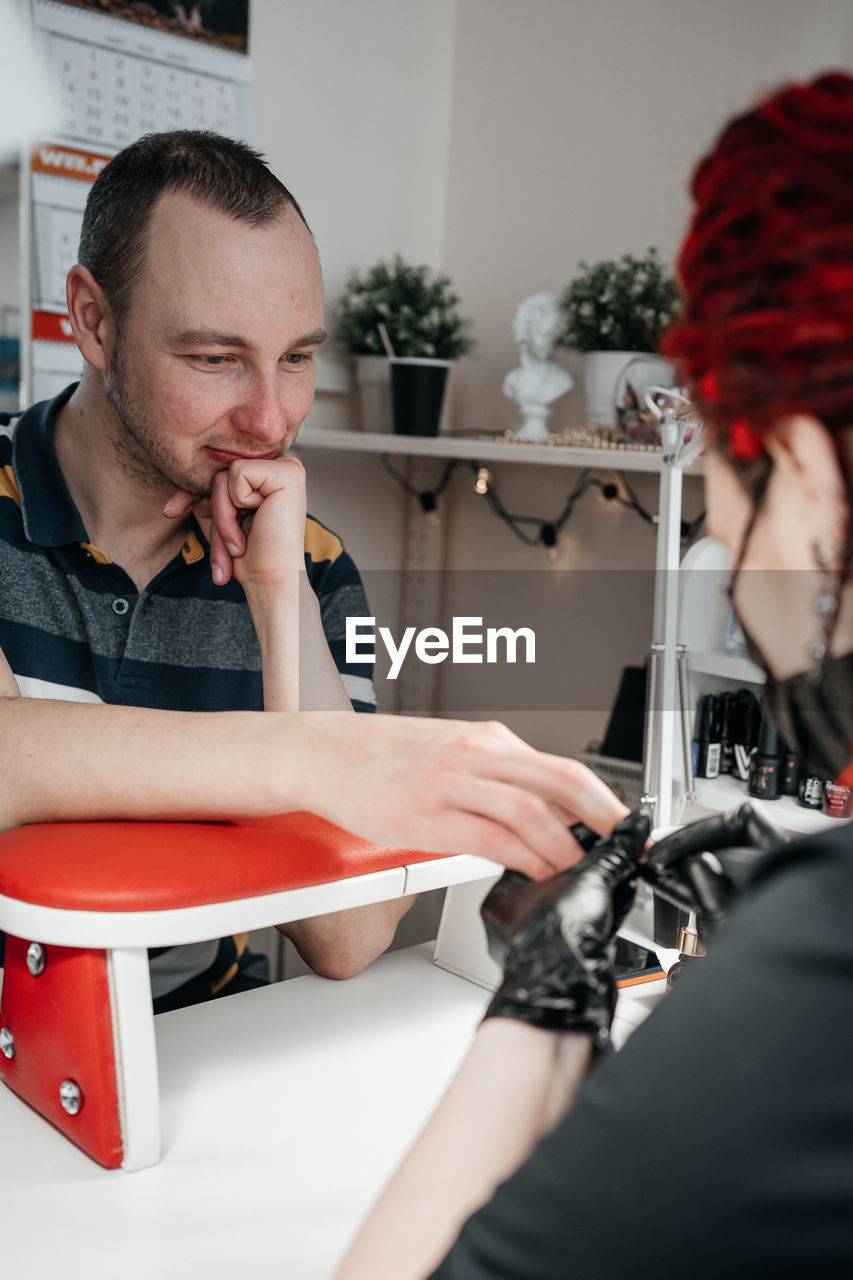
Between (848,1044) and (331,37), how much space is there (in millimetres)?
2349

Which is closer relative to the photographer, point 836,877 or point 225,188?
point 836,877

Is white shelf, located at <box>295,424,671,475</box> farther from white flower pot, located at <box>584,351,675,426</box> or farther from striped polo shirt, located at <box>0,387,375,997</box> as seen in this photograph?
striped polo shirt, located at <box>0,387,375,997</box>

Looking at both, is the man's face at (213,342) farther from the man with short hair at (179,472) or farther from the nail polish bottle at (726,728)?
the nail polish bottle at (726,728)

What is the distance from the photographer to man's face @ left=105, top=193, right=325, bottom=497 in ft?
3.32

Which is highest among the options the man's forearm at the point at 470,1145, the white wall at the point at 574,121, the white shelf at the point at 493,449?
the white wall at the point at 574,121

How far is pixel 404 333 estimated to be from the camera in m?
2.12

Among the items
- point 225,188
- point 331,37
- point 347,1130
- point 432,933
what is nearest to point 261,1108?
point 347,1130

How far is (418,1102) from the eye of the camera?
0.72m

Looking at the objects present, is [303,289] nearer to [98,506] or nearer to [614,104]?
[98,506]

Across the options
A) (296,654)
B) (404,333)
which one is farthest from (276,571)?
(404,333)

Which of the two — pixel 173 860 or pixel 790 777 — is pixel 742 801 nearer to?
pixel 790 777

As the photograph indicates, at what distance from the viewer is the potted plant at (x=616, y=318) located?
1.80 meters

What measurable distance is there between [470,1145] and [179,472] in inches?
31.7

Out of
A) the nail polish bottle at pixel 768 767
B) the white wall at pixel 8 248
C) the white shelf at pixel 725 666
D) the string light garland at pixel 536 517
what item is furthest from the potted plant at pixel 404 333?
the nail polish bottle at pixel 768 767
